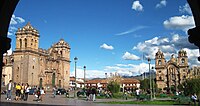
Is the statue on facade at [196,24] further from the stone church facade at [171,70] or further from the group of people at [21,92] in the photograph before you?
the stone church facade at [171,70]

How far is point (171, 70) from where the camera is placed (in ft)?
325

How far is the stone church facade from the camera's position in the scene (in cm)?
9631

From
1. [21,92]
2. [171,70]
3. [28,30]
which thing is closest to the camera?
[21,92]

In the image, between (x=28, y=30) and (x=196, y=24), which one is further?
(x=28, y=30)

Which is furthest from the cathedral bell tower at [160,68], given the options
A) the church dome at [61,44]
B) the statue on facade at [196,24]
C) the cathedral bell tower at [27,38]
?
the statue on facade at [196,24]

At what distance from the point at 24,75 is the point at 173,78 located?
5147 cm

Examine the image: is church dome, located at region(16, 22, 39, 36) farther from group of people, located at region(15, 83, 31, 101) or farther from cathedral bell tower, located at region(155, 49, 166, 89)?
group of people, located at region(15, 83, 31, 101)

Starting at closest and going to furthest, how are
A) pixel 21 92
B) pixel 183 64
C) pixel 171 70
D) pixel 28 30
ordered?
pixel 21 92, pixel 28 30, pixel 183 64, pixel 171 70

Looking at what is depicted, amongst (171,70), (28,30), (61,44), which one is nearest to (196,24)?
(28,30)

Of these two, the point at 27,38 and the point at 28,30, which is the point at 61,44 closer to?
the point at 28,30

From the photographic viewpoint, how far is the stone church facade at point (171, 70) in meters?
96.3

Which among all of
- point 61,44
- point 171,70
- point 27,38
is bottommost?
point 171,70

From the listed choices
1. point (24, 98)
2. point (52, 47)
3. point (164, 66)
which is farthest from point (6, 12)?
point (164, 66)

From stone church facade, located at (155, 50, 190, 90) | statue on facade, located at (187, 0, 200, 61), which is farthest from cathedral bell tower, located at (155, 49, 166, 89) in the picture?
statue on facade, located at (187, 0, 200, 61)
